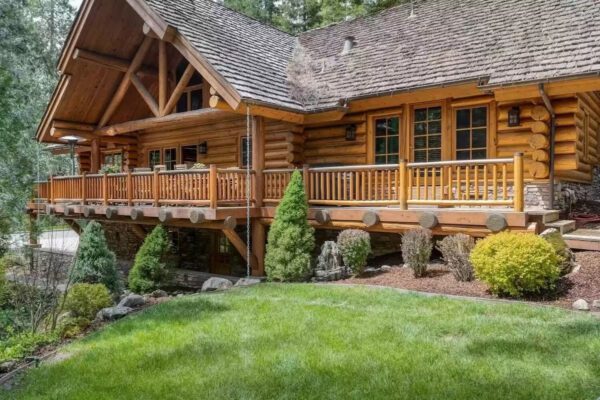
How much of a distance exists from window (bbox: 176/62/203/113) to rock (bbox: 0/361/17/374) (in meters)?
10.5

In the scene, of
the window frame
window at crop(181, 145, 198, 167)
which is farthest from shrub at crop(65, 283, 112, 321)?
window at crop(181, 145, 198, 167)

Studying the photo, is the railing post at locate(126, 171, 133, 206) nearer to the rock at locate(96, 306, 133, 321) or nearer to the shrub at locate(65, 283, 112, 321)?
the shrub at locate(65, 283, 112, 321)

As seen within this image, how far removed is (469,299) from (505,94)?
484cm

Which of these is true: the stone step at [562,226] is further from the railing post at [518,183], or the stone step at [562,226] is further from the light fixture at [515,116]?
the light fixture at [515,116]

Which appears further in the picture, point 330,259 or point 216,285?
point 330,259

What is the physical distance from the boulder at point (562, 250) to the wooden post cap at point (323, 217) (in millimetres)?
4247

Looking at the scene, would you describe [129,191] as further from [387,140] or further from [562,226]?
[562,226]

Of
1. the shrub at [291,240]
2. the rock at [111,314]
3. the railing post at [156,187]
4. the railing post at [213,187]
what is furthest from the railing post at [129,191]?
the rock at [111,314]

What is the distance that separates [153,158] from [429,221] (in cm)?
1142

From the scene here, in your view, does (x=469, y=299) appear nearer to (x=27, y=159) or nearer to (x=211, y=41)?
(x=211, y=41)

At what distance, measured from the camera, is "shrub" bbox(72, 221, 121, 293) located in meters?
9.98

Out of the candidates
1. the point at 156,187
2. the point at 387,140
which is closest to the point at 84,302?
the point at 156,187

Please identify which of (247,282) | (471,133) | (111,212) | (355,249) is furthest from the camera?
(111,212)

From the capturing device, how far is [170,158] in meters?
16.8
